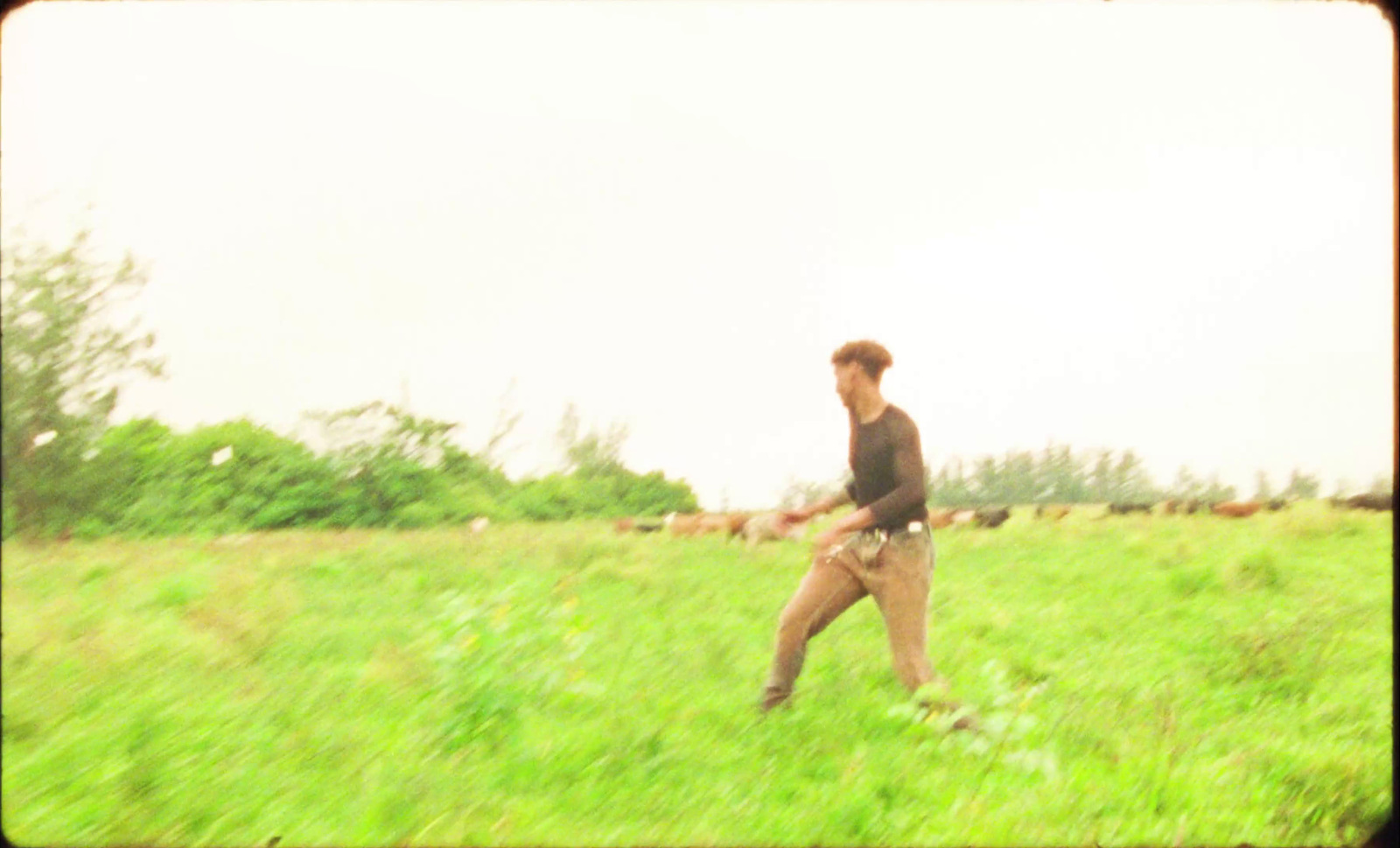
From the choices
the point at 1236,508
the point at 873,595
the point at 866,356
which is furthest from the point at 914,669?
the point at 1236,508

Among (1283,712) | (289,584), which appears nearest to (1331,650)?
(1283,712)

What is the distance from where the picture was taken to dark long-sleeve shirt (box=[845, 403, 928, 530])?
3049 millimetres

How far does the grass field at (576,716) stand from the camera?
8.21 feet

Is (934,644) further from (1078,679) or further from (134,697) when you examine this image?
(134,697)

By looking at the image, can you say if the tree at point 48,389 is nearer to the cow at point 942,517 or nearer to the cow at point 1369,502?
the cow at point 942,517

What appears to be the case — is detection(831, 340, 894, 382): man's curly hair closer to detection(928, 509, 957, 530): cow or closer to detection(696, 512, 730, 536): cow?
detection(696, 512, 730, 536): cow

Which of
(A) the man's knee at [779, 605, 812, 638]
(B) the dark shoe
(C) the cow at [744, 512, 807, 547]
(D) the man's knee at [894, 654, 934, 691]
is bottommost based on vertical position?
(B) the dark shoe

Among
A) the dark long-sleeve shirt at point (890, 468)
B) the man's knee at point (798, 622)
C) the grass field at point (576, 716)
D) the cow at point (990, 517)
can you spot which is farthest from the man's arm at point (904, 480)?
the cow at point (990, 517)

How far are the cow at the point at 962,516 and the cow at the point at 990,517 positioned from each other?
1.3 inches

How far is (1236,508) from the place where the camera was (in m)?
5.84

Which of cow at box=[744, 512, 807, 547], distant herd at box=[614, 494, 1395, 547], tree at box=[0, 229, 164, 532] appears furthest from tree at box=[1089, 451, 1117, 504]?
tree at box=[0, 229, 164, 532]

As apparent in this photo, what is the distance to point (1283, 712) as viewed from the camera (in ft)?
11.9

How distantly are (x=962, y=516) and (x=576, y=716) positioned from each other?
2963mm

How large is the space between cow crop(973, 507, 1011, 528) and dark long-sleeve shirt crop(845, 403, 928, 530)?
201 centimetres
